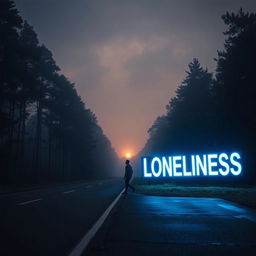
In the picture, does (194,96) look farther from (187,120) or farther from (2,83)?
(2,83)

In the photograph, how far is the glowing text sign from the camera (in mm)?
22656

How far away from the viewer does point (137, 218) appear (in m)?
7.83

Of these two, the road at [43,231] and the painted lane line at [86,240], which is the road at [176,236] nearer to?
the painted lane line at [86,240]

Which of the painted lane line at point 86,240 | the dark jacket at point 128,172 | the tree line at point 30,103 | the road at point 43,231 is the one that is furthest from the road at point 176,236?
the tree line at point 30,103

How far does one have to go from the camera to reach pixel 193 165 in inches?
964

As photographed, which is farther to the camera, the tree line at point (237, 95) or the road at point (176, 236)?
the tree line at point (237, 95)

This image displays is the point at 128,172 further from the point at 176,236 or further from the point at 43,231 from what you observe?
the point at 176,236

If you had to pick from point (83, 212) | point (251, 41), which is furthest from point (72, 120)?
point (83, 212)

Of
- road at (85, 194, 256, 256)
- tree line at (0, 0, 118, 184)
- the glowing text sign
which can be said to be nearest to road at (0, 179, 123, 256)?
road at (85, 194, 256, 256)

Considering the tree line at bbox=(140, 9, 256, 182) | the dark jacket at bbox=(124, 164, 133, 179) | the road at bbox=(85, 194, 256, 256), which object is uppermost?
the tree line at bbox=(140, 9, 256, 182)

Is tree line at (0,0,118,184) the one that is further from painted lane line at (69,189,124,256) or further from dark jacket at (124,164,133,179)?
painted lane line at (69,189,124,256)

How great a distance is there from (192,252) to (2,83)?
25.8m

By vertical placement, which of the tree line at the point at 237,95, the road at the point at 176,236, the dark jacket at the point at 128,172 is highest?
the tree line at the point at 237,95

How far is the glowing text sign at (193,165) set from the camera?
74.3 ft
